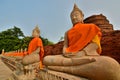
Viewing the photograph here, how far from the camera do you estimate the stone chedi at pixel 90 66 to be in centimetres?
388

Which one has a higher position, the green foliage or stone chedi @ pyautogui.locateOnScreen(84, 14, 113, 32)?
the green foliage

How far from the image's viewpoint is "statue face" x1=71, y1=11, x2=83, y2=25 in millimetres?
5520

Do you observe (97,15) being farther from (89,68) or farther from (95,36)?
(89,68)

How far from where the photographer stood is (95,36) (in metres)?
4.96

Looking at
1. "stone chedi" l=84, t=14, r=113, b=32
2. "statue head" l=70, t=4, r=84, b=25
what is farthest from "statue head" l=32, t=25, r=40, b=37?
"stone chedi" l=84, t=14, r=113, b=32

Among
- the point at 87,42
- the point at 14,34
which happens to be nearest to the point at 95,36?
the point at 87,42

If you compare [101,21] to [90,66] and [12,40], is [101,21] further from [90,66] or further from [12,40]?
[12,40]

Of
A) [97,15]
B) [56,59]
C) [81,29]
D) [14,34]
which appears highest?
[14,34]

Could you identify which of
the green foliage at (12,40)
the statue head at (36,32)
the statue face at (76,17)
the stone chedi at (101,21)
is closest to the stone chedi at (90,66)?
the statue face at (76,17)

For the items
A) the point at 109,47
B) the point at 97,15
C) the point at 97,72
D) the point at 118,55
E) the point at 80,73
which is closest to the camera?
the point at 97,72

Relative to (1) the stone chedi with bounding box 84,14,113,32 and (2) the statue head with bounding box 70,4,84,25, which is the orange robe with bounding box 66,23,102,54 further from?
(1) the stone chedi with bounding box 84,14,113,32

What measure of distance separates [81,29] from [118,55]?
9.05 ft

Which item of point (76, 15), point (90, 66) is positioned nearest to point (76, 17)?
point (76, 15)

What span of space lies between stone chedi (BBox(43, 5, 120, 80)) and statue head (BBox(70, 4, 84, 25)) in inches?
35.7
